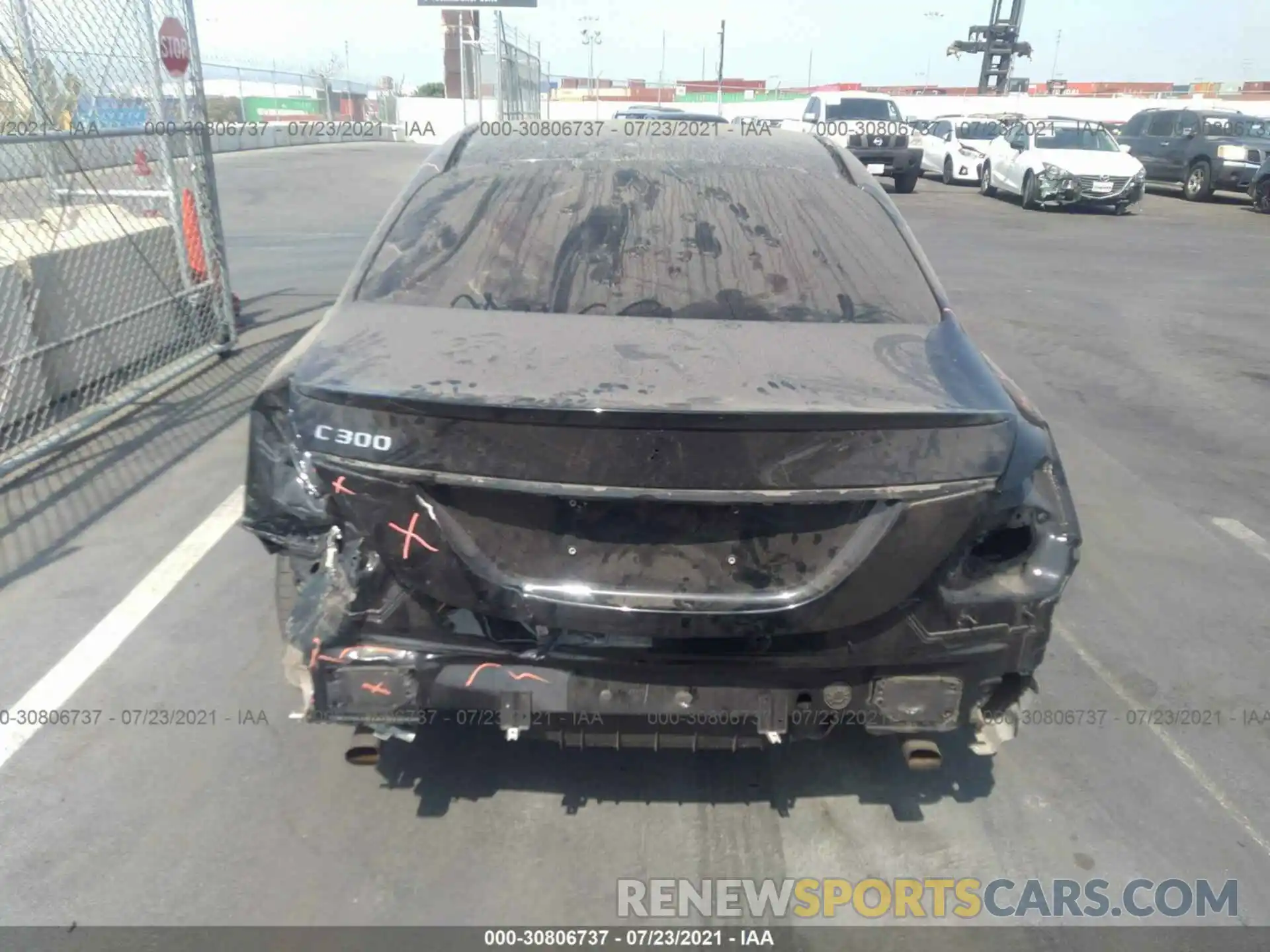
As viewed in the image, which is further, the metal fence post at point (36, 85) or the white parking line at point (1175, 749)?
the metal fence post at point (36, 85)

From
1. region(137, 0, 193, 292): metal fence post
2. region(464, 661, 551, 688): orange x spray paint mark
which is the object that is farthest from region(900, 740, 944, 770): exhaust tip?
region(137, 0, 193, 292): metal fence post

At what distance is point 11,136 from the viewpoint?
5.14 metres

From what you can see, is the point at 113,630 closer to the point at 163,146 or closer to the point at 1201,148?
the point at 163,146

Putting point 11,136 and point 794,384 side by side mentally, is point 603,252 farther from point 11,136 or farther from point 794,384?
point 11,136

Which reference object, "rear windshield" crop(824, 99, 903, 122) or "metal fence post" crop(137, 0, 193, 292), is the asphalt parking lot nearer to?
"metal fence post" crop(137, 0, 193, 292)

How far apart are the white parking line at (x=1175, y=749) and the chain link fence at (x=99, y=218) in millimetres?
5174

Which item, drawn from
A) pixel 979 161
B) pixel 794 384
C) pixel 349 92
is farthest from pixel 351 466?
pixel 349 92

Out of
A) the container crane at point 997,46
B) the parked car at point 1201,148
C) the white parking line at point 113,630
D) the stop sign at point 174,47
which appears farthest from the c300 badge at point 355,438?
the container crane at point 997,46

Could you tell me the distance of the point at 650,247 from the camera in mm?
3410

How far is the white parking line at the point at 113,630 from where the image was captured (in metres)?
3.44

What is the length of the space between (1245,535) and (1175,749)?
2248mm

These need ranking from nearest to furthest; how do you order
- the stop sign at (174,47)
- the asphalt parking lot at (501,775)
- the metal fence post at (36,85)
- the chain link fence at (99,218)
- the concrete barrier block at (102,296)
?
the asphalt parking lot at (501,775)
the chain link fence at (99,218)
the concrete barrier block at (102,296)
the metal fence post at (36,85)
the stop sign at (174,47)

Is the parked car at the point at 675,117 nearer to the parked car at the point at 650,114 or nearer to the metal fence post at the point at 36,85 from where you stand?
the parked car at the point at 650,114

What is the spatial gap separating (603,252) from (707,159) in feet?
2.41
